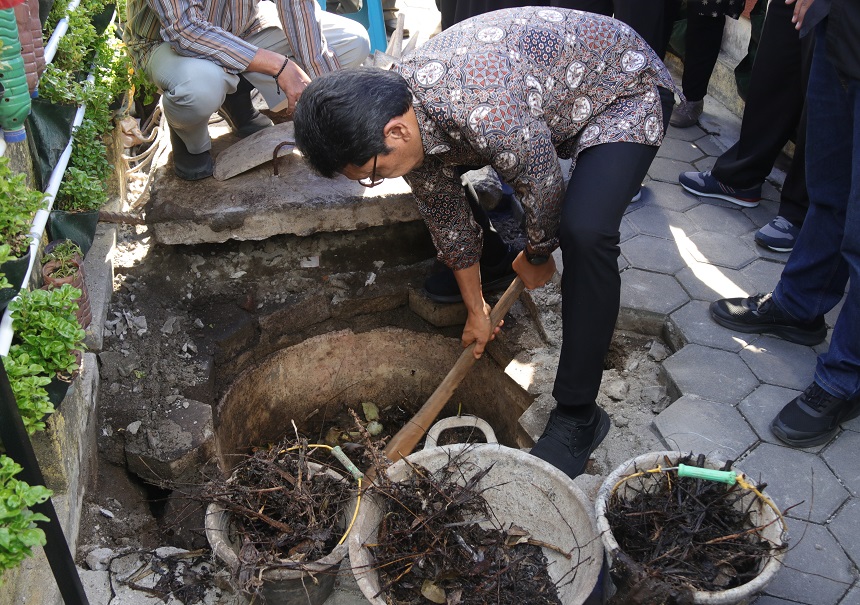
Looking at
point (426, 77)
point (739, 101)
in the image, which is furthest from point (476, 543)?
point (739, 101)

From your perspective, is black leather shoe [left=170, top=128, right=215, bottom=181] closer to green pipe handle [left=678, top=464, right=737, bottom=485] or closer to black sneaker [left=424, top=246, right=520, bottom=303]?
black sneaker [left=424, top=246, right=520, bottom=303]

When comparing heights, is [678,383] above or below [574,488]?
below

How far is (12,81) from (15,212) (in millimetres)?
404

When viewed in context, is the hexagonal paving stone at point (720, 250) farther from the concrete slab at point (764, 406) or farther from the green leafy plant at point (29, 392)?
the green leafy plant at point (29, 392)

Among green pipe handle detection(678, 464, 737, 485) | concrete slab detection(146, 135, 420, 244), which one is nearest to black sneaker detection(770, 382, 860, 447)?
green pipe handle detection(678, 464, 737, 485)

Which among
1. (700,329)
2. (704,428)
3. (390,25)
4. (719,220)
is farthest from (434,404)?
(390,25)

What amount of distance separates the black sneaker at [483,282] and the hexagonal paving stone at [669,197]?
3.82 ft

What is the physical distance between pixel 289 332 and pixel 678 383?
6.10 feet

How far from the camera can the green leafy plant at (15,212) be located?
7.01ft

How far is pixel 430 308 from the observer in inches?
153

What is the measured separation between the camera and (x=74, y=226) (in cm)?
300

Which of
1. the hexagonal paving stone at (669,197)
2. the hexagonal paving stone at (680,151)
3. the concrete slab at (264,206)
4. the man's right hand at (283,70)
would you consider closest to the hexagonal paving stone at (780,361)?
the hexagonal paving stone at (669,197)

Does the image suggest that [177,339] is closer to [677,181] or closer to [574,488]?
[574,488]

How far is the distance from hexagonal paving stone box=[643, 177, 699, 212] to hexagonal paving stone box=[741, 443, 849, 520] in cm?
186
